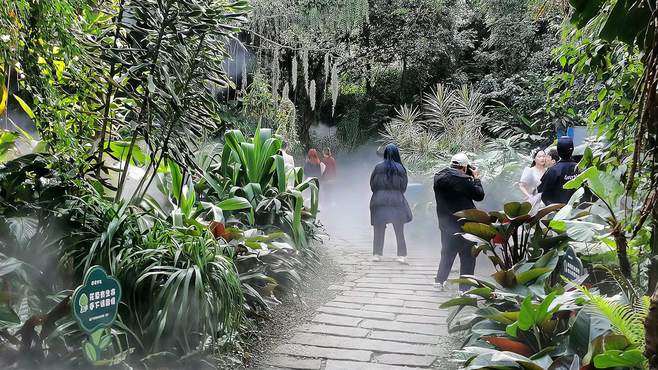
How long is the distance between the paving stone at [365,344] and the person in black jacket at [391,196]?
2.97 meters

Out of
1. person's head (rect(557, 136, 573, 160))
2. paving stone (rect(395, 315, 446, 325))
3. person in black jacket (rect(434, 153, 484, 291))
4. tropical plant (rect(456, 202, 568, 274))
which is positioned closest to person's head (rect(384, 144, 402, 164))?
person in black jacket (rect(434, 153, 484, 291))

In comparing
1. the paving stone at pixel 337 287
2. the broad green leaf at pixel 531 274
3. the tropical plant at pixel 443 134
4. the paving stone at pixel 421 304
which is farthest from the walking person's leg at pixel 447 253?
the tropical plant at pixel 443 134

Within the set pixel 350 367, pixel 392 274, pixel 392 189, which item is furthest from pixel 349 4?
pixel 350 367

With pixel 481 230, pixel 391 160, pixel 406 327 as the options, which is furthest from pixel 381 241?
pixel 481 230

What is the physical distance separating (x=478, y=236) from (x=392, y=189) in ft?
10.1

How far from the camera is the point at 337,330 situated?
459cm

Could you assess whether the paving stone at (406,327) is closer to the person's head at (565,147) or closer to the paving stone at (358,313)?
the paving stone at (358,313)

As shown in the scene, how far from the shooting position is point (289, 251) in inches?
221

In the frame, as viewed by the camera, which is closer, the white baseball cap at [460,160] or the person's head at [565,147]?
the person's head at [565,147]

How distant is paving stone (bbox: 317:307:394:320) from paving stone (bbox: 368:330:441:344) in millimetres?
415

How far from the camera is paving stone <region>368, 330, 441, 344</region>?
4348 millimetres

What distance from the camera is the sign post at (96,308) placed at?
2613 millimetres

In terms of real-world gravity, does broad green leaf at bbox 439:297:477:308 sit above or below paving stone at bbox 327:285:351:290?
above

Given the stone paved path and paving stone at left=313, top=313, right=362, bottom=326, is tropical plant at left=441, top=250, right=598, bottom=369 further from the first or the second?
paving stone at left=313, top=313, right=362, bottom=326
